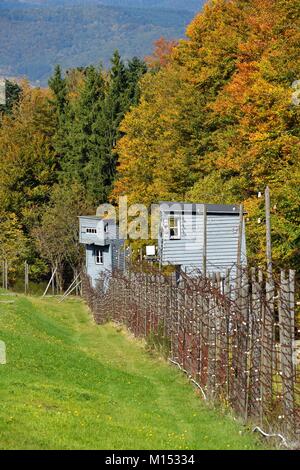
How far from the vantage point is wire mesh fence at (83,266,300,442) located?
55.8 feet

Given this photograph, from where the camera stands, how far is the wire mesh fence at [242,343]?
1702cm

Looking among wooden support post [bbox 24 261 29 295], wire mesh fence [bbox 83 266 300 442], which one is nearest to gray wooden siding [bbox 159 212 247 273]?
wire mesh fence [bbox 83 266 300 442]

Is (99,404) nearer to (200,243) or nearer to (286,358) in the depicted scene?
(286,358)

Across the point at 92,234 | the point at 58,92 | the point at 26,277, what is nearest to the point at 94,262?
the point at 92,234

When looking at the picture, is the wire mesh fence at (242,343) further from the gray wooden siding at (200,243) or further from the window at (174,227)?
the window at (174,227)

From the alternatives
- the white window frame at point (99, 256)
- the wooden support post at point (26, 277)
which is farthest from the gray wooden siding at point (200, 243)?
the wooden support post at point (26, 277)

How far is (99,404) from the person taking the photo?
20.1m

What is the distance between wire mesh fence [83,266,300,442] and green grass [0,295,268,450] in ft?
1.75

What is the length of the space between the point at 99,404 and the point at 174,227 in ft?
117

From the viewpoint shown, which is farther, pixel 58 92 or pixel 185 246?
pixel 58 92

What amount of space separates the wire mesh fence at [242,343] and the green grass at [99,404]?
0.53 m

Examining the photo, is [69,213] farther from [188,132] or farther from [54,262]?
[188,132]

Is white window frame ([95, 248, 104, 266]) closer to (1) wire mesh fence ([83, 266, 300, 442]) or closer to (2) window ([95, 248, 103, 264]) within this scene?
(2) window ([95, 248, 103, 264])

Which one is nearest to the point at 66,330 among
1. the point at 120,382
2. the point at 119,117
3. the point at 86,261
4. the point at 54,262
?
the point at 120,382
